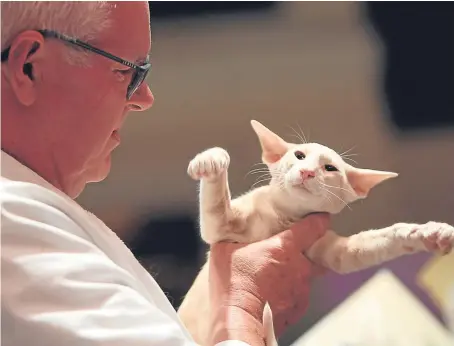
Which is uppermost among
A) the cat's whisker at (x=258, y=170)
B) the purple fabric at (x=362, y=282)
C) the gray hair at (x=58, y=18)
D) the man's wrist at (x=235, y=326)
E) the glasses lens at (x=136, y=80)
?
the gray hair at (x=58, y=18)

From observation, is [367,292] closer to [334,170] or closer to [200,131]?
[334,170]

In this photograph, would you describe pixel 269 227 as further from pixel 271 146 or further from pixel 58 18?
pixel 58 18

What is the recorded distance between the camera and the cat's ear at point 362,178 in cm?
113

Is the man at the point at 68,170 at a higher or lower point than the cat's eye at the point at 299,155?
higher

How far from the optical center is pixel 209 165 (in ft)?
3.37

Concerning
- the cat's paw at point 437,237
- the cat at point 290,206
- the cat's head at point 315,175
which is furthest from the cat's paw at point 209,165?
the cat's paw at point 437,237

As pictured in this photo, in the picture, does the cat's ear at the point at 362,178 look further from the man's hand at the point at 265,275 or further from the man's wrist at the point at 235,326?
the man's wrist at the point at 235,326

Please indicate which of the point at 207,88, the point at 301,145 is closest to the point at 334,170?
the point at 301,145

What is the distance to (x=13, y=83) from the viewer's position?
2.13ft

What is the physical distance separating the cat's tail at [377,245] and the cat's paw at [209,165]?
23cm

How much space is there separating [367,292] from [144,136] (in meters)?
0.60

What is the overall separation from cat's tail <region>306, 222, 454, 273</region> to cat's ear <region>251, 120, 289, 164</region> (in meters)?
0.17

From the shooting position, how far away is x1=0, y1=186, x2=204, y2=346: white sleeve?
0.53 m

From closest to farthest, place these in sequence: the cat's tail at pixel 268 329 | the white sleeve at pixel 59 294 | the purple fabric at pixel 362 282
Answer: the white sleeve at pixel 59 294, the cat's tail at pixel 268 329, the purple fabric at pixel 362 282
